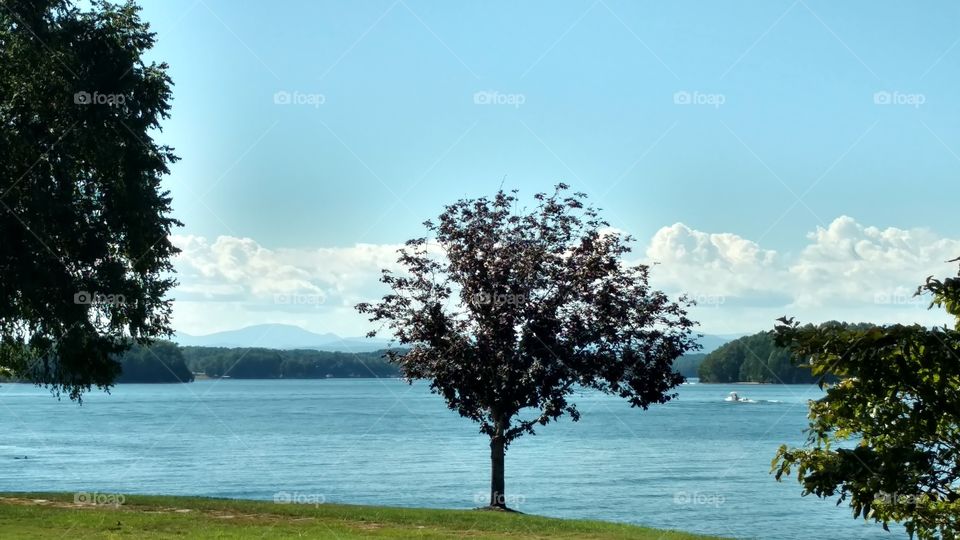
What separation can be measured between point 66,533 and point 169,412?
142 meters

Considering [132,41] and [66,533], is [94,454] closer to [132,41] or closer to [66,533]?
[132,41]

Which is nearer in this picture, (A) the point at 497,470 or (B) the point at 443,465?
(A) the point at 497,470

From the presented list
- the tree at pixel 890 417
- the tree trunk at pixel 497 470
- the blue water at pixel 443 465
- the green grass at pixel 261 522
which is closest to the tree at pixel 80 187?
the green grass at pixel 261 522

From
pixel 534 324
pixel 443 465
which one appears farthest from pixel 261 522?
pixel 443 465

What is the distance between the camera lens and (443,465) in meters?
72.2

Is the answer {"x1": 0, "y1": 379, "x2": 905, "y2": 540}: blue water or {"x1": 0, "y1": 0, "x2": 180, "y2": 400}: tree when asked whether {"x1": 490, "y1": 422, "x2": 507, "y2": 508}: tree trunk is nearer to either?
{"x1": 0, "y1": 379, "x2": 905, "y2": 540}: blue water

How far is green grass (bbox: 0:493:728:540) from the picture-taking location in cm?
2244

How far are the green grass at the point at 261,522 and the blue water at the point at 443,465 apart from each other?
199 inches

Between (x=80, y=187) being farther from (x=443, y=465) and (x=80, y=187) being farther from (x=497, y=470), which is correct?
(x=443, y=465)

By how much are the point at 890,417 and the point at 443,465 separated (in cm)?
6260

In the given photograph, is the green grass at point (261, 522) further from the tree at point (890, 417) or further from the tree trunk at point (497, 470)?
the tree at point (890, 417)

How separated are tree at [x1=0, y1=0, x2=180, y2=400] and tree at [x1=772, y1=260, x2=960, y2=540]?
22.4 metres

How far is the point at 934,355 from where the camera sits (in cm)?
1049

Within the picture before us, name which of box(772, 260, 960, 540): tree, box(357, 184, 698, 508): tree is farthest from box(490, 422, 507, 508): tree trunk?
box(772, 260, 960, 540): tree
